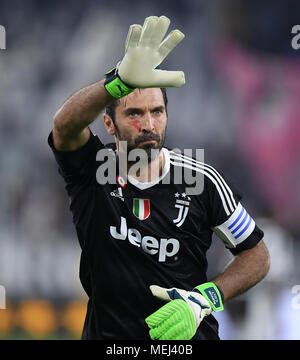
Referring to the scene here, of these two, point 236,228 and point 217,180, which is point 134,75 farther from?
point 236,228

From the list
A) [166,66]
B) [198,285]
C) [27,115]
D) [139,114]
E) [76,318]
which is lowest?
[76,318]

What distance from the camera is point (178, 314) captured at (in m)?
3.41

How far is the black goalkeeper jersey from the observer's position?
12.0ft

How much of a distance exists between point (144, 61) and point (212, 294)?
139cm

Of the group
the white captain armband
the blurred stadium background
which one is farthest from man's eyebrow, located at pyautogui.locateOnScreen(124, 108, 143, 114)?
the blurred stadium background

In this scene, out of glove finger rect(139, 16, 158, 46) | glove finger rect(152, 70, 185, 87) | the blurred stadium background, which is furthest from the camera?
the blurred stadium background

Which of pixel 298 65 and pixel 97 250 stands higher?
pixel 298 65

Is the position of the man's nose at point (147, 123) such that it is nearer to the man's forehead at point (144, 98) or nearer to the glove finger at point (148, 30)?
the man's forehead at point (144, 98)

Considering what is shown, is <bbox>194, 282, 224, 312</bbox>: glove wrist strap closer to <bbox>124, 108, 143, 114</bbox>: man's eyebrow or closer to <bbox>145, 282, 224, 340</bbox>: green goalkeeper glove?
<bbox>145, 282, 224, 340</bbox>: green goalkeeper glove

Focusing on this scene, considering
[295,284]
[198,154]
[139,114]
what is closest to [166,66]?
[198,154]

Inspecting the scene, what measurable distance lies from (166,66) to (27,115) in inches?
91.8

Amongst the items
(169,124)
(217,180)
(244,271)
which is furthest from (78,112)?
(169,124)
